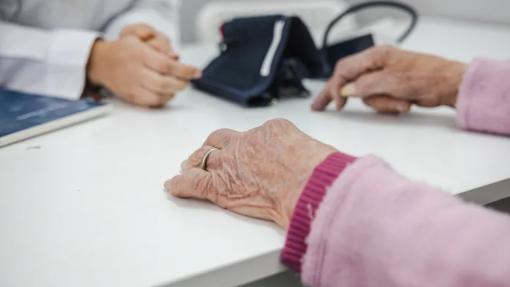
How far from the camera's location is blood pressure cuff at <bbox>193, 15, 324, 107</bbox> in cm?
89

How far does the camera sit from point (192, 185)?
56 cm

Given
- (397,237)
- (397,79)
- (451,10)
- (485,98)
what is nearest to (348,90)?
(397,79)

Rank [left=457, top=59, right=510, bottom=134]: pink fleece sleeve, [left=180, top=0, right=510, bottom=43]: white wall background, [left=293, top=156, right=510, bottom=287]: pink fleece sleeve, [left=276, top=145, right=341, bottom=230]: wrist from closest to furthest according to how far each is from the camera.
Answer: [left=293, top=156, right=510, bottom=287]: pink fleece sleeve → [left=276, top=145, right=341, bottom=230]: wrist → [left=457, top=59, right=510, bottom=134]: pink fleece sleeve → [left=180, top=0, right=510, bottom=43]: white wall background

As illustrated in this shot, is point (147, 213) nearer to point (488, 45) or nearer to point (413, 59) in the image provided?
point (413, 59)

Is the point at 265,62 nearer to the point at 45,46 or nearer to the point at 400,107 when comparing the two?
the point at 400,107

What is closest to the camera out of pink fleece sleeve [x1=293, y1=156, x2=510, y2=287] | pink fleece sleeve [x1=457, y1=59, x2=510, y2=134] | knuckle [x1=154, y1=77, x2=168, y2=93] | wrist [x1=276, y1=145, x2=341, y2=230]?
pink fleece sleeve [x1=293, y1=156, x2=510, y2=287]

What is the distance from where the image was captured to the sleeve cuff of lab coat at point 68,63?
914mm

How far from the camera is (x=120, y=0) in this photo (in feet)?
3.48

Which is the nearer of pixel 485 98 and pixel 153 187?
pixel 153 187

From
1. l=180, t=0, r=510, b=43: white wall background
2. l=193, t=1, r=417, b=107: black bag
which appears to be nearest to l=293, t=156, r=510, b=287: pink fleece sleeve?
l=193, t=1, r=417, b=107: black bag

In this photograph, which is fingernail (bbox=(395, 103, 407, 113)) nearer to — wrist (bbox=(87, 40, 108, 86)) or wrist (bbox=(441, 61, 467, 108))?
wrist (bbox=(441, 61, 467, 108))

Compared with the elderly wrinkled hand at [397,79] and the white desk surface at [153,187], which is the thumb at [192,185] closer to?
the white desk surface at [153,187]

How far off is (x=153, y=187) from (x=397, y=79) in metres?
0.39

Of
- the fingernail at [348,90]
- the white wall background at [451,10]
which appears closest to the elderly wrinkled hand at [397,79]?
the fingernail at [348,90]
